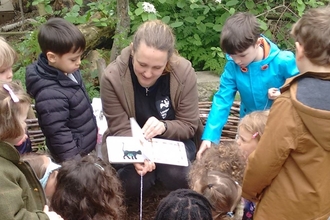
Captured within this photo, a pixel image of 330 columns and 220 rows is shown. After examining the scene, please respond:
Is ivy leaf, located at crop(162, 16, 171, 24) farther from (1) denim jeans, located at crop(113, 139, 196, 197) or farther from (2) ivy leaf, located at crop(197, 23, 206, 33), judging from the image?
(1) denim jeans, located at crop(113, 139, 196, 197)

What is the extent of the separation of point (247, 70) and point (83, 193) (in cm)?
127

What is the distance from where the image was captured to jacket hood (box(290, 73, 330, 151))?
5.37 ft

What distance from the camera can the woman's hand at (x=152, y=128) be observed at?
241cm

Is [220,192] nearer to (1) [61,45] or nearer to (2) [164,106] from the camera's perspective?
(2) [164,106]

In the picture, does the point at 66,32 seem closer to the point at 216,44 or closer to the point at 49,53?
the point at 49,53

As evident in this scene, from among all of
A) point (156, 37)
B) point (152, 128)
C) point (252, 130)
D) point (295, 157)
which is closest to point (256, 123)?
point (252, 130)

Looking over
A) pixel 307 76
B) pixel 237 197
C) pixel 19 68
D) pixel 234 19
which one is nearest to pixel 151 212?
pixel 237 197

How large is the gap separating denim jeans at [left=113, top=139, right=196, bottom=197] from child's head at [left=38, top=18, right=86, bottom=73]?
0.71 m

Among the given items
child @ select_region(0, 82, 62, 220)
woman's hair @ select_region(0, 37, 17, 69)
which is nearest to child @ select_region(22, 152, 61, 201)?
child @ select_region(0, 82, 62, 220)

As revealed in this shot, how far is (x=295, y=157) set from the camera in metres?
1.78

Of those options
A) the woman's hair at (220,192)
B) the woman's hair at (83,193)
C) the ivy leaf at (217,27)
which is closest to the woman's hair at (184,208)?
the woman's hair at (220,192)

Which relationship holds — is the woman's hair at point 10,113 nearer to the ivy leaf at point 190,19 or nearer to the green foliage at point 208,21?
the green foliage at point 208,21

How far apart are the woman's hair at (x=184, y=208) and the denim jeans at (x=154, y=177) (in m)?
0.98

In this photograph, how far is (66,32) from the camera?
7.73ft
